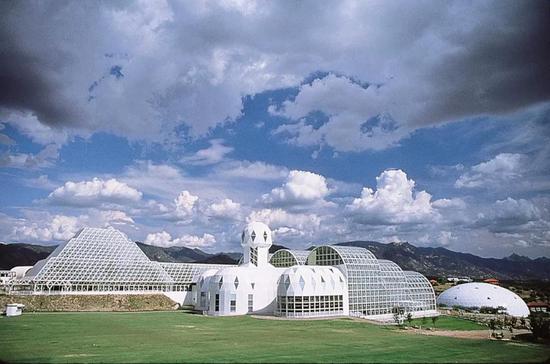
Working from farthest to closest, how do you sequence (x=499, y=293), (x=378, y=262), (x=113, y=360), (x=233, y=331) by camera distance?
(x=499, y=293)
(x=378, y=262)
(x=233, y=331)
(x=113, y=360)

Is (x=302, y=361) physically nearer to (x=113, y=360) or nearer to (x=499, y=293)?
(x=113, y=360)

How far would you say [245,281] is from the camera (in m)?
62.1

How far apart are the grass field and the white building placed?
38.1 feet

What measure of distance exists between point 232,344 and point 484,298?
65.5 meters

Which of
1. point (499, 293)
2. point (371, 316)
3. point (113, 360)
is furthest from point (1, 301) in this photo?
point (499, 293)

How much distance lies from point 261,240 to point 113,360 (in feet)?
153

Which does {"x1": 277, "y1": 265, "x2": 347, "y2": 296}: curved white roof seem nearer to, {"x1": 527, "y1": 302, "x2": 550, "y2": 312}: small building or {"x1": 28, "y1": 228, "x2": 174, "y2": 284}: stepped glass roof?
{"x1": 28, "y1": 228, "x2": 174, "y2": 284}: stepped glass roof

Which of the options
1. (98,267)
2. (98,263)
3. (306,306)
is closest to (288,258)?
(306,306)

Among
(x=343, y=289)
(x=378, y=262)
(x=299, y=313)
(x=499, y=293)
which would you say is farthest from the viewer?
(x=499, y=293)

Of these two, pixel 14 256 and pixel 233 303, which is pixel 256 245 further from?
pixel 14 256

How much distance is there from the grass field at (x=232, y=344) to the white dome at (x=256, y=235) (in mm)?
23793

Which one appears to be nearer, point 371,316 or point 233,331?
point 233,331

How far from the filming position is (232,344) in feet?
107

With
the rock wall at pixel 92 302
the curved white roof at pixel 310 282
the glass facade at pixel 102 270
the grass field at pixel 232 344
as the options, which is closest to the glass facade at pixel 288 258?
the curved white roof at pixel 310 282
